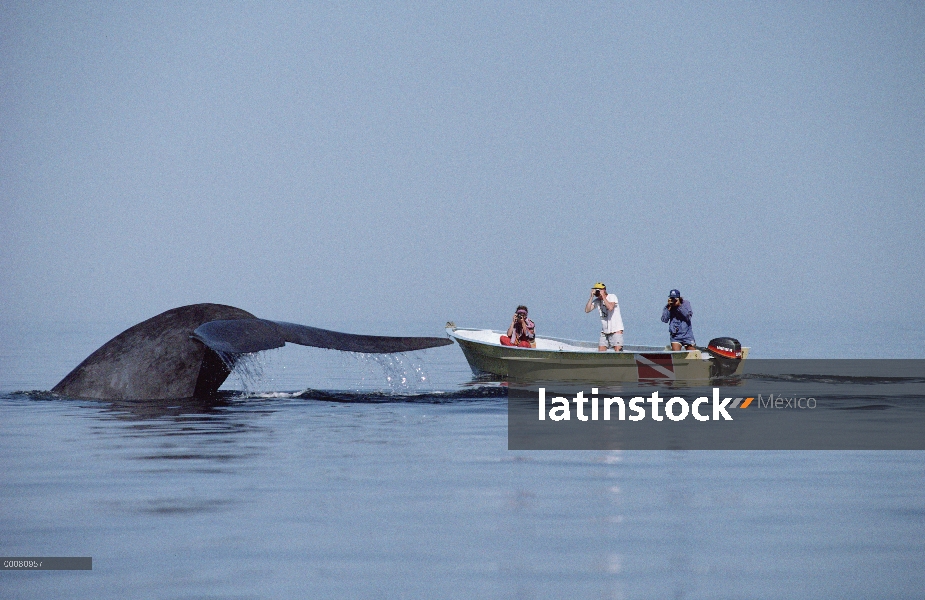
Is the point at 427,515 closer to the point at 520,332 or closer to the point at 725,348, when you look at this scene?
the point at 725,348

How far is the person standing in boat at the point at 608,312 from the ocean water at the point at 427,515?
1062 cm

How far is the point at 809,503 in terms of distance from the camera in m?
9.91

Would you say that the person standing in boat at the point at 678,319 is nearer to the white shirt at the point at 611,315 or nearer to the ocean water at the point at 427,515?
the white shirt at the point at 611,315

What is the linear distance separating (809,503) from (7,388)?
65.8 feet

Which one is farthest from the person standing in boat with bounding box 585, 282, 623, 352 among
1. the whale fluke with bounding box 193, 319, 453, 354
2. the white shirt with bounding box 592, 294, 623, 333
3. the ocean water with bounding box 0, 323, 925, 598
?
the whale fluke with bounding box 193, 319, 453, 354

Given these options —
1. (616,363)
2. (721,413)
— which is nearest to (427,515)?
(721,413)

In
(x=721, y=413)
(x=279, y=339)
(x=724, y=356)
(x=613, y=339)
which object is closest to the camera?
(x=279, y=339)

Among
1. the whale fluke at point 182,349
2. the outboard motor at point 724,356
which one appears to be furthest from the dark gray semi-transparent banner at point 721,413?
the whale fluke at point 182,349

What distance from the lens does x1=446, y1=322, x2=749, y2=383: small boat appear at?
24641 mm

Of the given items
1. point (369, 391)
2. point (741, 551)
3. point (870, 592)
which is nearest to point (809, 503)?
point (741, 551)

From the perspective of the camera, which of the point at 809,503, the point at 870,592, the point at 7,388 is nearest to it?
the point at 870,592

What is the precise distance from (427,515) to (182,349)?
313 inches

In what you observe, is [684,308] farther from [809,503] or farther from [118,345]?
[809,503]

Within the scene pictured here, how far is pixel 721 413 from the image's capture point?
19141 millimetres
